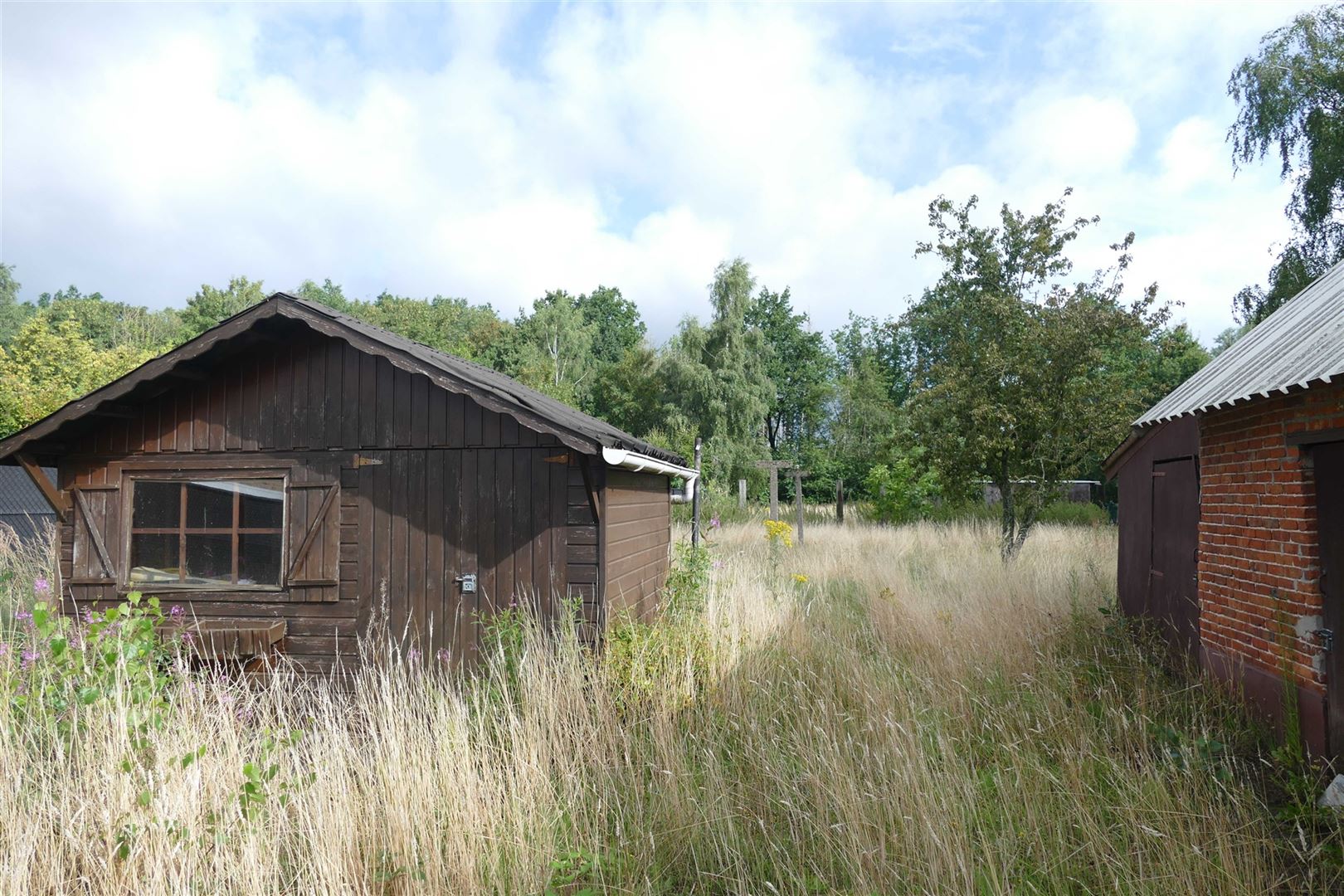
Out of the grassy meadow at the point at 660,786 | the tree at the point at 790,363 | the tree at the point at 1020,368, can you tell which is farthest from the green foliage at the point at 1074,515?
the tree at the point at 790,363

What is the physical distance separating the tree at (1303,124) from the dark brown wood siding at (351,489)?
1747cm

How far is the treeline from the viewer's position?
46.7ft

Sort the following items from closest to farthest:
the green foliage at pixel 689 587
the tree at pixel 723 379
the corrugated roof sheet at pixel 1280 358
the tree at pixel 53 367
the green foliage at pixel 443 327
Answer: the corrugated roof sheet at pixel 1280 358 < the green foliage at pixel 689 587 < the tree at pixel 53 367 < the tree at pixel 723 379 < the green foliage at pixel 443 327

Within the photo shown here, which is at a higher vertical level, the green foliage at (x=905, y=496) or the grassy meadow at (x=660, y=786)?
the green foliage at (x=905, y=496)

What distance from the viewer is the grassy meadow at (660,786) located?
3.76m

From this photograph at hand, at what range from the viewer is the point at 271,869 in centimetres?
372

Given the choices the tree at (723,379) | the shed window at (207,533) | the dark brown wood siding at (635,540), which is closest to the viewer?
the dark brown wood siding at (635,540)

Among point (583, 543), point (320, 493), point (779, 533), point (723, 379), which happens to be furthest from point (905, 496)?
point (320, 493)

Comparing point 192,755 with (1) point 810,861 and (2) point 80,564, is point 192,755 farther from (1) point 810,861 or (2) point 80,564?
(2) point 80,564

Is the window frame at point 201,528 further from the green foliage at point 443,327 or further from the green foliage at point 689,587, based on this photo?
the green foliage at point 443,327

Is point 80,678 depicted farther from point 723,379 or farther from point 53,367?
point 53,367

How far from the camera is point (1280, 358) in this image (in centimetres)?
568

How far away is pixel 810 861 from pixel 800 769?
85 cm

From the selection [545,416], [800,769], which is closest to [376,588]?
[545,416]
